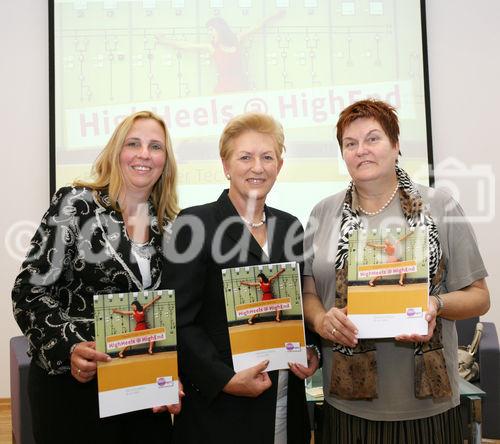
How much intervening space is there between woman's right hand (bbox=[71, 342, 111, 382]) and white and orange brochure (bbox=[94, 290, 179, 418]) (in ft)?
0.06

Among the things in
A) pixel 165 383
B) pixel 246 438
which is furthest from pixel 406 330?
pixel 165 383

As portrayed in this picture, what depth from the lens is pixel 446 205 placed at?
174 centimetres

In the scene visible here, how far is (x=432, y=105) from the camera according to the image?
14.9 feet

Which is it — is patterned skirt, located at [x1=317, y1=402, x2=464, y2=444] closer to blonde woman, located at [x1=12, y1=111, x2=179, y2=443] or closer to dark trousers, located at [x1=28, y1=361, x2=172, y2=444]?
blonde woman, located at [x1=12, y1=111, x2=179, y2=443]

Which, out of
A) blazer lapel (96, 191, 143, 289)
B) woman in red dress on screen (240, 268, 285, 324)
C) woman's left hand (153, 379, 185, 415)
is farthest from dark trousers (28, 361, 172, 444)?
woman in red dress on screen (240, 268, 285, 324)

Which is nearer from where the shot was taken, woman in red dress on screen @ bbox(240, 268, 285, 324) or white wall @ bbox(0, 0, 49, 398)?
woman in red dress on screen @ bbox(240, 268, 285, 324)

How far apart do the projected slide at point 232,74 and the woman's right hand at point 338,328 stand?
2732 mm

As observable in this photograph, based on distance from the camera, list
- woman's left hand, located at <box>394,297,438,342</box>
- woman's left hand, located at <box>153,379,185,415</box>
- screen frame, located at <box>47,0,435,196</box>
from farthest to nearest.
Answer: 1. screen frame, located at <box>47,0,435,196</box>
2. woman's left hand, located at <box>153,379,185,415</box>
3. woman's left hand, located at <box>394,297,438,342</box>

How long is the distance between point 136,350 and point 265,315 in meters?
0.38

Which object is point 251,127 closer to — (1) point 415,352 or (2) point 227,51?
(1) point 415,352

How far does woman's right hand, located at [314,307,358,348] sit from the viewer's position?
165cm

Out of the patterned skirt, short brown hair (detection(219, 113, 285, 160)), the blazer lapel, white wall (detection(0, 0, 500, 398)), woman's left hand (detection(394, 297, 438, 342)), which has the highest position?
white wall (detection(0, 0, 500, 398))

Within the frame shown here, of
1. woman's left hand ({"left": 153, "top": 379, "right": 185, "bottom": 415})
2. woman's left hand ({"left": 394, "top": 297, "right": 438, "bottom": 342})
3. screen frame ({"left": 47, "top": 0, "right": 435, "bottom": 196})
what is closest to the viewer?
woman's left hand ({"left": 394, "top": 297, "right": 438, "bottom": 342})

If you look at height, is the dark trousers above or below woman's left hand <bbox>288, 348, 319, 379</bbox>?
below
